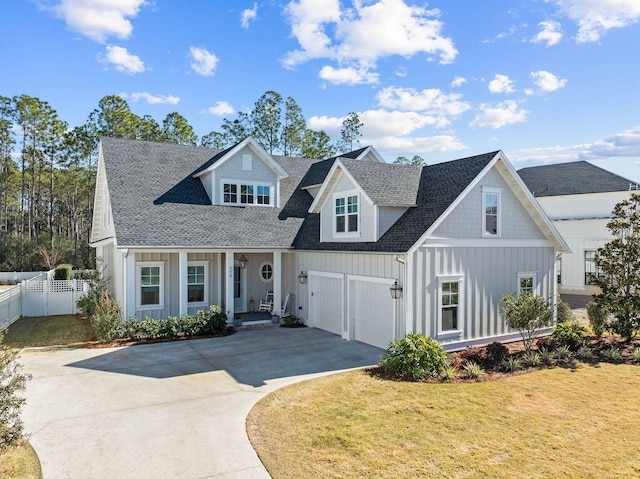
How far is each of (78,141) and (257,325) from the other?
33873 millimetres

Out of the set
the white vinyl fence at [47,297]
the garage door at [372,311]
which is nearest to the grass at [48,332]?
the white vinyl fence at [47,297]

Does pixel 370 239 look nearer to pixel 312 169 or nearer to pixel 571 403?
pixel 571 403

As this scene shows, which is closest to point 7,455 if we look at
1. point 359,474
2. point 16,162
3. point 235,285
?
point 359,474

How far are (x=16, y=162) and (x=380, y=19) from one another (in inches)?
1733

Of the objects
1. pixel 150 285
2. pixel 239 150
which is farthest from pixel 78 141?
pixel 150 285

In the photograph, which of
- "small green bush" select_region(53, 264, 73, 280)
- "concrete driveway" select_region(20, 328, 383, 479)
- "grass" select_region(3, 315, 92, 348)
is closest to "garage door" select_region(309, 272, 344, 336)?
"concrete driveway" select_region(20, 328, 383, 479)

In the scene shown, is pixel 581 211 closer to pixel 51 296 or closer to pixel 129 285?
pixel 129 285

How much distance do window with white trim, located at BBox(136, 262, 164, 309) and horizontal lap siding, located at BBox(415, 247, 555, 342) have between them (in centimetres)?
979

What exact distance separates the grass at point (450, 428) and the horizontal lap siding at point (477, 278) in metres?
2.92

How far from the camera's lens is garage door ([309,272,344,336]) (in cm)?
1554

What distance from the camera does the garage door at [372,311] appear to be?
13237mm

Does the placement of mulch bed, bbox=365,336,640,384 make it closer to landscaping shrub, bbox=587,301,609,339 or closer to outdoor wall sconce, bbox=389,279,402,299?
landscaping shrub, bbox=587,301,609,339

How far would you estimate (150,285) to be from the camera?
16484 millimetres

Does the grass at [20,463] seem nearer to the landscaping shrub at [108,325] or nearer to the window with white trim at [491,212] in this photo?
the landscaping shrub at [108,325]
